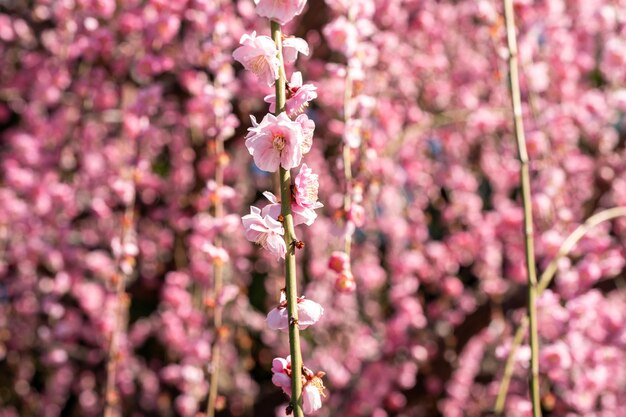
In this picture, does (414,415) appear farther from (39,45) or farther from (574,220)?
(39,45)

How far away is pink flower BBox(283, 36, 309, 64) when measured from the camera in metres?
1.24

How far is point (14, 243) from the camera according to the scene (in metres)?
4.05

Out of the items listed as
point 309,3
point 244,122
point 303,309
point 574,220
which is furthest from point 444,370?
point 303,309

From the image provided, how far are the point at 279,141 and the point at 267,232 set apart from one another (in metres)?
0.14

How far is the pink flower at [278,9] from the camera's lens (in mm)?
1209

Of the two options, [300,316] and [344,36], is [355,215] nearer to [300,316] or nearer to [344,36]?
[300,316]

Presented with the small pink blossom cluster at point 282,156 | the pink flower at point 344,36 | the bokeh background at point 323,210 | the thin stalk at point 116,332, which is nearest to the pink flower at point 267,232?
the small pink blossom cluster at point 282,156

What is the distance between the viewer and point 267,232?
3.79 feet

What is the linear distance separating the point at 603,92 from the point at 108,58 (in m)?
2.85

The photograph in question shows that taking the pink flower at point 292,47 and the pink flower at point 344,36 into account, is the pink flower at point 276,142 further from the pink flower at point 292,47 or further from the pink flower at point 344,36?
the pink flower at point 344,36

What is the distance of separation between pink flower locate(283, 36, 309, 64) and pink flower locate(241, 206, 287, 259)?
27 cm

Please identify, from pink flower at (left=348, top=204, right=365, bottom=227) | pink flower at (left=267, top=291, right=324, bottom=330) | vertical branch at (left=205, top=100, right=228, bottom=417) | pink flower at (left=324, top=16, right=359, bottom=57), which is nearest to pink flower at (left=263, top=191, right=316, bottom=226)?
pink flower at (left=267, top=291, right=324, bottom=330)

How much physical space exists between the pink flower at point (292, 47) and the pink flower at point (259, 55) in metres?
0.07

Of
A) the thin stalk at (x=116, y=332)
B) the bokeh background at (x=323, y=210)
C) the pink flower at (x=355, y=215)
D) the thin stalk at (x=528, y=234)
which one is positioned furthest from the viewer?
the bokeh background at (x=323, y=210)
